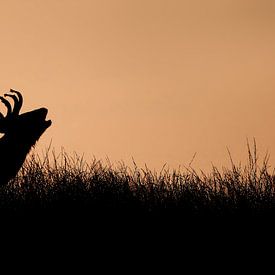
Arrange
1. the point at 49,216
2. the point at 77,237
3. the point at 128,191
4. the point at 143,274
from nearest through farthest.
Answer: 1. the point at 143,274
2. the point at 77,237
3. the point at 49,216
4. the point at 128,191

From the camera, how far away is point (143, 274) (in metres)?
8.62

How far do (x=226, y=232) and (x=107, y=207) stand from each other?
6.31 ft

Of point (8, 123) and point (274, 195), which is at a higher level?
point (8, 123)

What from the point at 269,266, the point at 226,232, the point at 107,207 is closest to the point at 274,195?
the point at 226,232

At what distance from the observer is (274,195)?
1081 cm

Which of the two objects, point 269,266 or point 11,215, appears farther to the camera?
point 11,215

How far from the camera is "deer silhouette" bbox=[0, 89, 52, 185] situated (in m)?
10.5

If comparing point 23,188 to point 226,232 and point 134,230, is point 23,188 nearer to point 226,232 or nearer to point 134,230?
point 134,230

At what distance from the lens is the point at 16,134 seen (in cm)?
1061

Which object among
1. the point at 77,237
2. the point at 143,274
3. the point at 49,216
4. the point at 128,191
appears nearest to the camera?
the point at 143,274

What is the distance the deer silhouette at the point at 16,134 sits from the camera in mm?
10469

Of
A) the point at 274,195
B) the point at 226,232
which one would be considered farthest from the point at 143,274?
the point at 274,195

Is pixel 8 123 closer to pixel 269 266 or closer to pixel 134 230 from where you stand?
pixel 134 230

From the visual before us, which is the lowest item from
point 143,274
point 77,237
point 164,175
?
point 143,274
